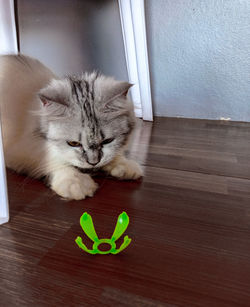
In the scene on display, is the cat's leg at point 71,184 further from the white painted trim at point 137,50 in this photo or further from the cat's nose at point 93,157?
the white painted trim at point 137,50

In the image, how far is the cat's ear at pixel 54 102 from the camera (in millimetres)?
760

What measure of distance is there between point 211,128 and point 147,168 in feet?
2.62

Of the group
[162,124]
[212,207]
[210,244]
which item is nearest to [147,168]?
[212,207]

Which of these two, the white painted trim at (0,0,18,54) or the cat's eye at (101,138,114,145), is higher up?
the white painted trim at (0,0,18,54)

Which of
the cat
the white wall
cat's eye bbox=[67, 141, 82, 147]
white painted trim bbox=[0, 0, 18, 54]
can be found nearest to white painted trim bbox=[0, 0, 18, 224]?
white painted trim bbox=[0, 0, 18, 54]

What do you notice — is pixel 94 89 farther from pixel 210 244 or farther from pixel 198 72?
pixel 198 72

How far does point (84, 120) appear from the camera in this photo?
2.60 feet

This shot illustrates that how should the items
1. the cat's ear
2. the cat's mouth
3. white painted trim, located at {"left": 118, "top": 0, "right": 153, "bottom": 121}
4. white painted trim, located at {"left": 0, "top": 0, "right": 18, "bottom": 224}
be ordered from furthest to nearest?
white painted trim, located at {"left": 118, "top": 0, "right": 153, "bottom": 121}
white painted trim, located at {"left": 0, "top": 0, "right": 18, "bottom": 224}
the cat's mouth
the cat's ear

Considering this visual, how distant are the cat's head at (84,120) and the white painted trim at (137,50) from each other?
2.43 ft

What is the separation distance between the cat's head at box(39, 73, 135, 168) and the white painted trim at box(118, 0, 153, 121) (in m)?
0.74

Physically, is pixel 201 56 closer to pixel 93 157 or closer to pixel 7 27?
pixel 7 27

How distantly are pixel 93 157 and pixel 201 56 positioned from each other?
4.42ft

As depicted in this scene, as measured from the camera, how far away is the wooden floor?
488mm

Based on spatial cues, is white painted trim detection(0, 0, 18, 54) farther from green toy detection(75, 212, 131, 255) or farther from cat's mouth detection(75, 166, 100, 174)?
green toy detection(75, 212, 131, 255)
